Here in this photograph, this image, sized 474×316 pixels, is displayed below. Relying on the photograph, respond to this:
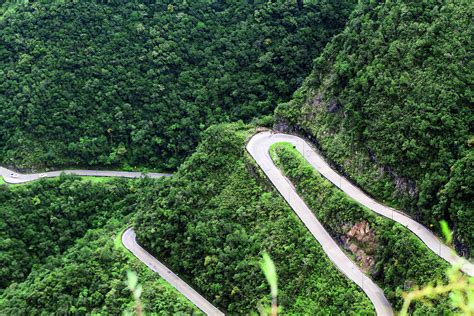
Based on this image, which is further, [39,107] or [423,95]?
[39,107]

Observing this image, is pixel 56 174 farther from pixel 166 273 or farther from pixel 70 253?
pixel 166 273

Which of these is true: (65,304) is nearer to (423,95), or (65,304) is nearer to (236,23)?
(423,95)

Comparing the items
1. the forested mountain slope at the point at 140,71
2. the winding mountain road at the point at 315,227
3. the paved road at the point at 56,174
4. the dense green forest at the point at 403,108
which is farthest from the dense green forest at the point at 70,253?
the dense green forest at the point at 403,108

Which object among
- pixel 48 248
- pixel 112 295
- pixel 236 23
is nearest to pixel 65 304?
pixel 112 295

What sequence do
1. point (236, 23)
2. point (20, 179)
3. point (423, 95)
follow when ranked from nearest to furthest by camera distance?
point (423, 95), point (20, 179), point (236, 23)

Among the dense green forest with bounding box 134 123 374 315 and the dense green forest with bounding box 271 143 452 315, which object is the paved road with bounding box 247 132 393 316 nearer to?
the dense green forest with bounding box 271 143 452 315

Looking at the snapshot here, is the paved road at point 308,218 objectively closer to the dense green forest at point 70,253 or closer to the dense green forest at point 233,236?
the dense green forest at point 233,236
